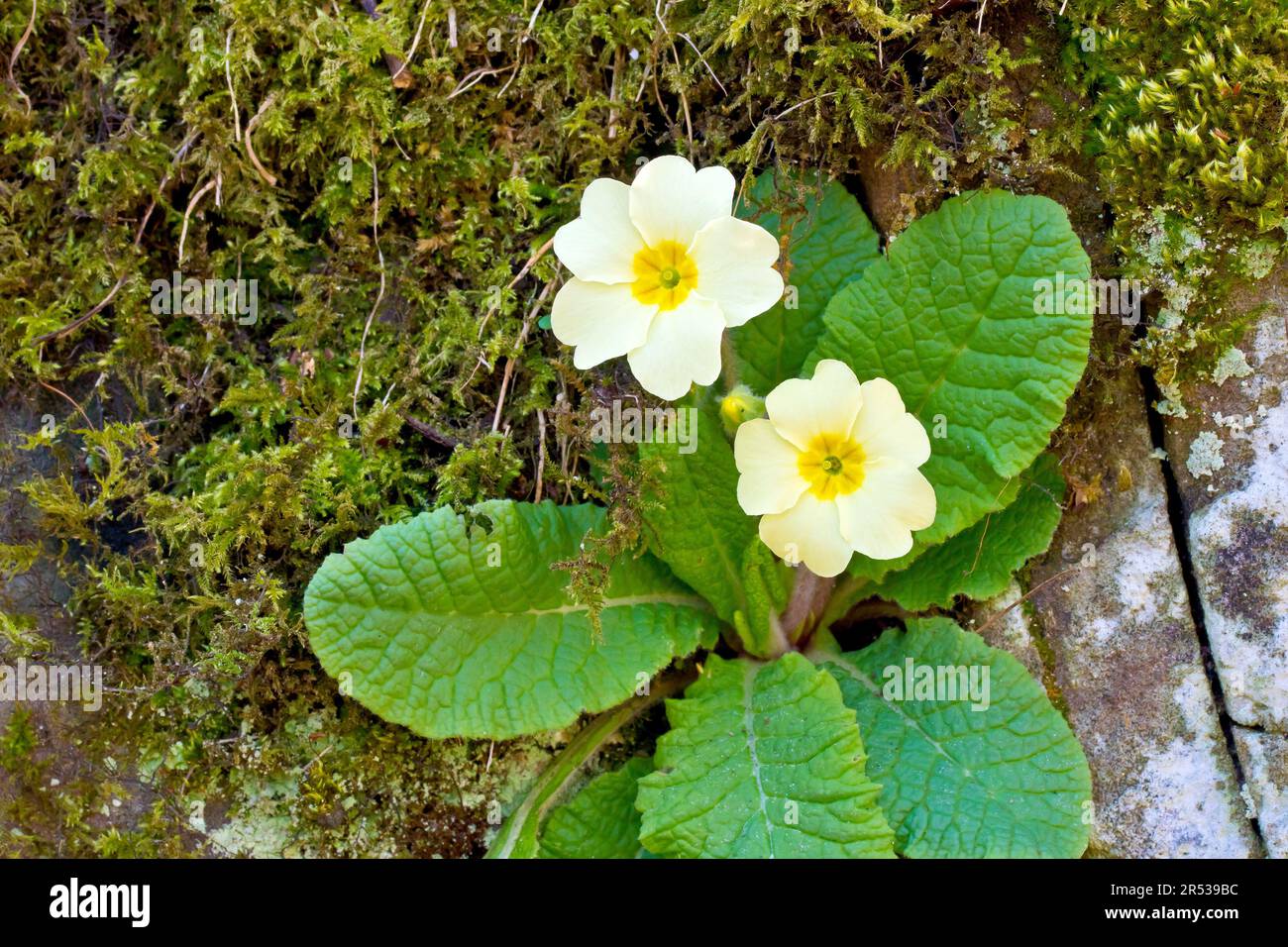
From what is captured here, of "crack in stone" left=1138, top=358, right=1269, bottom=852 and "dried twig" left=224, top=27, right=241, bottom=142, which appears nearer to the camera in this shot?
"crack in stone" left=1138, top=358, right=1269, bottom=852

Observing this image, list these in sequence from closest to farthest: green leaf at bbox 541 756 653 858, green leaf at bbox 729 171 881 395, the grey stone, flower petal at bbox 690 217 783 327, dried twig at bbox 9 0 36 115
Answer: flower petal at bbox 690 217 783 327, the grey stone, green leaf at bbox 541 756 653 858, green leaf at bbox 729 171 881 395, dried twig at bbox 9 0 36 115

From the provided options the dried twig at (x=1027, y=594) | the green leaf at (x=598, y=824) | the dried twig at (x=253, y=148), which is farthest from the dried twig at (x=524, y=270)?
the dried twig at (x=1027, y=594)

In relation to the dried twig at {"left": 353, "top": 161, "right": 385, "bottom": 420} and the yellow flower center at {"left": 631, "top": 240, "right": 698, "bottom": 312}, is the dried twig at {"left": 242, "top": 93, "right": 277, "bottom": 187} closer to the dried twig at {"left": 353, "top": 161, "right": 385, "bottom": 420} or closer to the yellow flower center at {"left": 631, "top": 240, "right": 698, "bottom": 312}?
the dried twig at {"left": 353, "top": 161, "right": 385, "bottom": 420}

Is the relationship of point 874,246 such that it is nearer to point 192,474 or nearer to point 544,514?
point 544,514

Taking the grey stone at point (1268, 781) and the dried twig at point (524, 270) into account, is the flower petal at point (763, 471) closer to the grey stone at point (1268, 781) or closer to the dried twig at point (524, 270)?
the dried twig at point (524, 270)

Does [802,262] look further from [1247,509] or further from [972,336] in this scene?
[1247,509]

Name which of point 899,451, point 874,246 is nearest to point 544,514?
point 899,451

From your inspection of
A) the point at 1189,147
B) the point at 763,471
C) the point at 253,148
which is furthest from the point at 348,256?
the point at 1189,147

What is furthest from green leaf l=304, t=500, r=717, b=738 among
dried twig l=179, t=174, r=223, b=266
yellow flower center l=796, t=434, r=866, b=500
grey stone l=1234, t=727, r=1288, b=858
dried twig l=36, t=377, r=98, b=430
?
grey stone l=1234, t=727, r=1288, b=858
